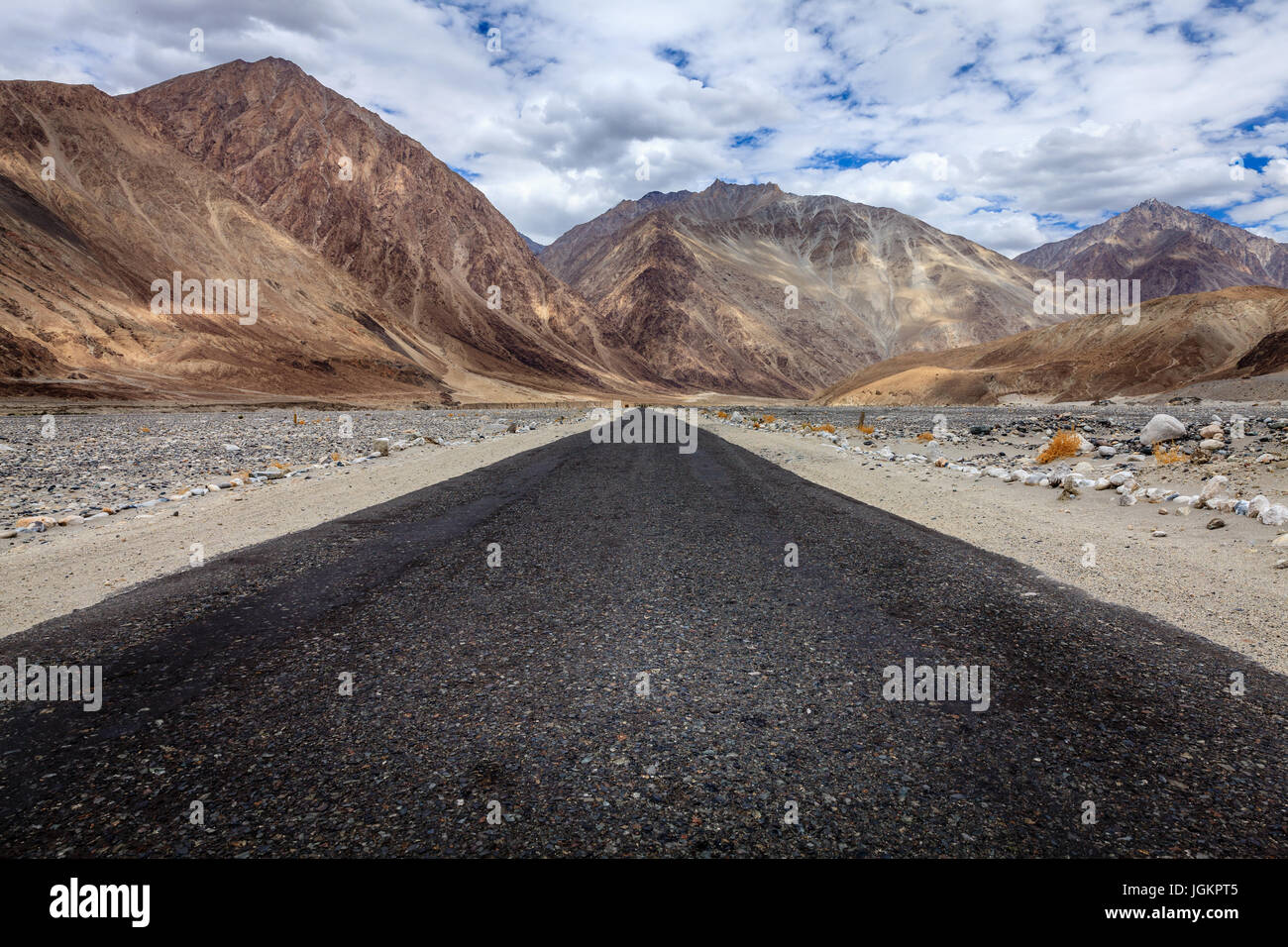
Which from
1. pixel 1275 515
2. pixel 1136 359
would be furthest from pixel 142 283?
pixel 1136 359

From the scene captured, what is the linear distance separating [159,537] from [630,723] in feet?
26.8

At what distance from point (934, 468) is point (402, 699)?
16240mm

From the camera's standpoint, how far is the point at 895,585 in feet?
20.9

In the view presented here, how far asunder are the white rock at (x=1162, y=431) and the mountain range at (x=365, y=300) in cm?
5688

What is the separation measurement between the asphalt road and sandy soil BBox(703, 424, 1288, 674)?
0.52 m

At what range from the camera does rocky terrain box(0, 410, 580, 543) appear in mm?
10961

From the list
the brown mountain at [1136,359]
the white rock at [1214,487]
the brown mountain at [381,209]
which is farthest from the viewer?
the brown mountain at [381,209]

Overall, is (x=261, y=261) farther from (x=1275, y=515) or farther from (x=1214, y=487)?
(x=1275, y=515)

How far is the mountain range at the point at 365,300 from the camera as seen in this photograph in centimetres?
6950

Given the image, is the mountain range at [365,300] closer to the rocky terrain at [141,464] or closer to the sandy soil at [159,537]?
the rocky terrain at [141,464]

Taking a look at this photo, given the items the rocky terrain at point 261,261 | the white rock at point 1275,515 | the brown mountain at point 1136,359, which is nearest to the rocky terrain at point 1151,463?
the white rock at point 1275,515

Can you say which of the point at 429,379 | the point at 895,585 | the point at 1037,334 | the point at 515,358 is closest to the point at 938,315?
the point at 1037,334

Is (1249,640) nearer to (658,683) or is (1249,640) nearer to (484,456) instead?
(658,683)
